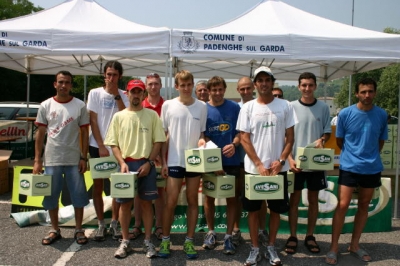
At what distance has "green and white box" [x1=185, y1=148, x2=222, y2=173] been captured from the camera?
3766mm

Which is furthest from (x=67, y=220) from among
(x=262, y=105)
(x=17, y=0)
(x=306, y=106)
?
(x=17, y=0)

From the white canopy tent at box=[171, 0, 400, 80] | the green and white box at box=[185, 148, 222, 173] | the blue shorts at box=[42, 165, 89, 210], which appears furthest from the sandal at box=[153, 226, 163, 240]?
the white canopy tent at box=[171, 0, 400, 80]

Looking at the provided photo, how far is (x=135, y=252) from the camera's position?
4203mm

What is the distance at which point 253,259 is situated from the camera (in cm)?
387

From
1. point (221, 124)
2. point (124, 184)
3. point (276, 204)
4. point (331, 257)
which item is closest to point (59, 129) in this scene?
point (124, 184)

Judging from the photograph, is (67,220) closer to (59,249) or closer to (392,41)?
(59,249)

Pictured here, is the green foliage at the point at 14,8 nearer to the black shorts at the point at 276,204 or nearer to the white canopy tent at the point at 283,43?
the white canopy tent at the point at 283,43

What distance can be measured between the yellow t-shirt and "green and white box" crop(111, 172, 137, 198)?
0.24 m

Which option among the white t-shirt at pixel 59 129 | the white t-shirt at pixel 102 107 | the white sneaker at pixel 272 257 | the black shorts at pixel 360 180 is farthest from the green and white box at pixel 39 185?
the black shorts at pixel 360 180

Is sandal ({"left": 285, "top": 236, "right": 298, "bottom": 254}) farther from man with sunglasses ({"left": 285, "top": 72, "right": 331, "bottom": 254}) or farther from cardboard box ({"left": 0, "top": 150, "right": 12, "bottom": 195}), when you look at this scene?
cardboard box ({"left": 0, "top": 150, "right": 12, "bottom": 195})

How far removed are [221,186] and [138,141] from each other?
0.98 metres

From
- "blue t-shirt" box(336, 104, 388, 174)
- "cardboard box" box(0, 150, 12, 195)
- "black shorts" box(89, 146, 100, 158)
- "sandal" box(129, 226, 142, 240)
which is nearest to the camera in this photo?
"blue t-shirt" box(336, 104, 388, 174)

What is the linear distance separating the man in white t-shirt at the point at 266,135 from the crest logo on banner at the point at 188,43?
1334mm

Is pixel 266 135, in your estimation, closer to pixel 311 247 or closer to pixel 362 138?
pixel 362 138
